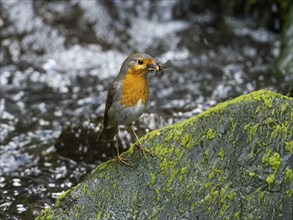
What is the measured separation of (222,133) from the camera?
4.32m

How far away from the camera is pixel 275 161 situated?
4047mm

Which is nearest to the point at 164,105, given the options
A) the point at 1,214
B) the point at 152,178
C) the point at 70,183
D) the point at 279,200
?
the point at 70,183

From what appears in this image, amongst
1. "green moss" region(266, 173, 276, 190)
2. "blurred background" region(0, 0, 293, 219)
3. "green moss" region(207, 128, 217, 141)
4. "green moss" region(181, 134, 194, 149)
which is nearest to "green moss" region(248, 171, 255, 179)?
"green moss" region(266, 173, 276, 190)

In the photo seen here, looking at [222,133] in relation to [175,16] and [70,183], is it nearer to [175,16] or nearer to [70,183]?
[70,183]

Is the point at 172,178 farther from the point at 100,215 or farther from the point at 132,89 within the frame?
the point at 132,89

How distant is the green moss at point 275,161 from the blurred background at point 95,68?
2.52 m

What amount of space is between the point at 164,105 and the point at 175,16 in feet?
14.1

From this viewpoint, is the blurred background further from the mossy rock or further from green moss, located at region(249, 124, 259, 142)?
green moss, located at region(249, 124, 259, 142)

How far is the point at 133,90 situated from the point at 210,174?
0.96 m

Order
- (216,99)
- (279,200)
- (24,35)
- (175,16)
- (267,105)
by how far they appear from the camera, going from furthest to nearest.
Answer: (175,16) → (24,35) → (216,99) → (267,105) → (279,200)

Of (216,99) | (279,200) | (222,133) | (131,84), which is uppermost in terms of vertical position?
(131,84)

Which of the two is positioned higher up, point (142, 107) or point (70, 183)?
point (142, 107)

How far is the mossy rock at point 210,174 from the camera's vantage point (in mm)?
4043

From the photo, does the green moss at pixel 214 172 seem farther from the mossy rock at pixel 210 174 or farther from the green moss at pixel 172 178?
the green moss at pixel 172 178
